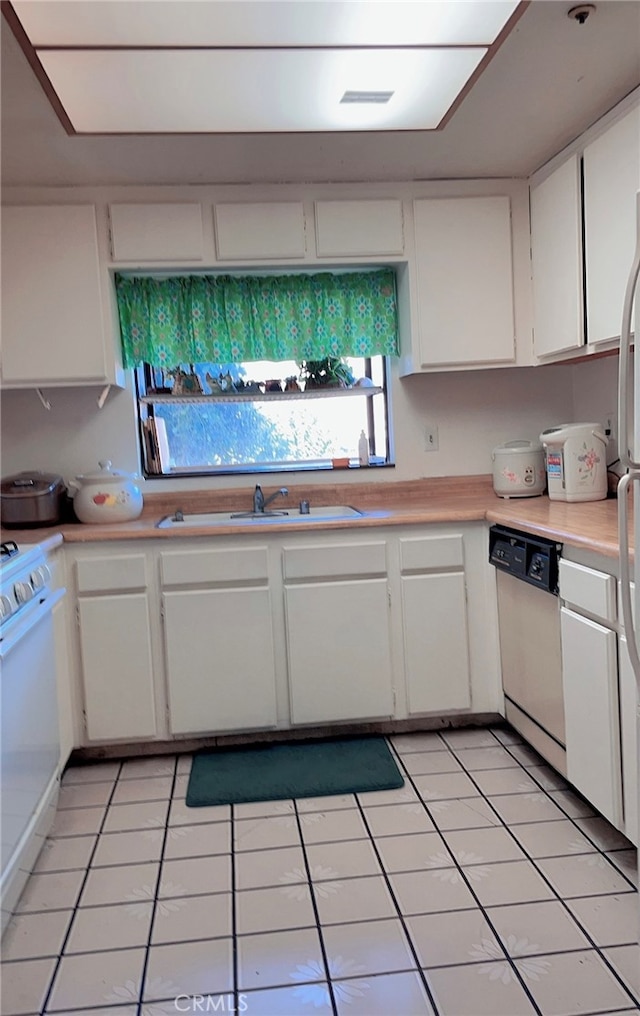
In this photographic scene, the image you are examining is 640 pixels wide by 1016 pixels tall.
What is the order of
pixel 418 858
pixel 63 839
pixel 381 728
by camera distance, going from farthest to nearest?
1. pixel 381 728
2. pixel 63 839
3. pixel 418 858

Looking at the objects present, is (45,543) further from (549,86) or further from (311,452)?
(549,86)

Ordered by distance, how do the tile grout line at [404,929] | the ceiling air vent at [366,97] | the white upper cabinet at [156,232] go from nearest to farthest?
the tile grout line at [404,929] < the ceiling air vent at [366,97] < the white upper cabinet at [156,232]

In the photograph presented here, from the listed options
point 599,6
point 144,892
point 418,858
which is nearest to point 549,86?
point 599,6

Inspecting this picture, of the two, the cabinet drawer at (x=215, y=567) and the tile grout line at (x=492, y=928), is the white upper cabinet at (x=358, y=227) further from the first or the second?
the tile grout line at (x=492, y=928)

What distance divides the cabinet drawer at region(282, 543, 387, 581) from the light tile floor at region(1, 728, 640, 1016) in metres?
A: 0.76

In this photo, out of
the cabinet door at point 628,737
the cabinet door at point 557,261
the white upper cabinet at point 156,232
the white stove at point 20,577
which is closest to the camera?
the cabinet door at point 628,737

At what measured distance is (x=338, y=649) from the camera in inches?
110

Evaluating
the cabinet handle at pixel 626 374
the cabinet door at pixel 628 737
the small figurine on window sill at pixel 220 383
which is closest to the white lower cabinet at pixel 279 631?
the small figurine on window sill at pixel 220 383

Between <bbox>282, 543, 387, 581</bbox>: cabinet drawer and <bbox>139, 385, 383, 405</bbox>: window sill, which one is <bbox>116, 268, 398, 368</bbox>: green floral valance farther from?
<bbox>282, 543, 387, 581</bbox>: cabinet drawer

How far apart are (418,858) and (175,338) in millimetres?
2249

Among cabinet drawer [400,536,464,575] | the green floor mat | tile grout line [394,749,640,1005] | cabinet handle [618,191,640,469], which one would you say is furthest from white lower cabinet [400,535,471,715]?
cabinet handle [618,191,640,469]

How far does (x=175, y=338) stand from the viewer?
125 inches

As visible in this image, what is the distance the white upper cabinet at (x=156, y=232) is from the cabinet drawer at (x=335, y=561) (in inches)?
50.5

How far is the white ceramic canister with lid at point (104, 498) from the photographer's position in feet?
9.66
